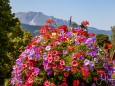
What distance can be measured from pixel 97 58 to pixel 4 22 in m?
19.1

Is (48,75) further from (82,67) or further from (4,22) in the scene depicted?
(4,22)

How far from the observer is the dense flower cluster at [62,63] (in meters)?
7.97

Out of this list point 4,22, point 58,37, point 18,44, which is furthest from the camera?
point 18,44

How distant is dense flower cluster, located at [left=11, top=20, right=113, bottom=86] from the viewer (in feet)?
26.1

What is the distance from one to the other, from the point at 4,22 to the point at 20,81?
61.1 feet

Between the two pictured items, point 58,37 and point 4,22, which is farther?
point 4,22

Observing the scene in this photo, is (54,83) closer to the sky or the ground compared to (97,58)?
closer to the ground

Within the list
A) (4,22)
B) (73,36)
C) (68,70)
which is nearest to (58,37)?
(73,36)

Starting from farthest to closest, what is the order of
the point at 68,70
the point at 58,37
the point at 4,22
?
the point at 4,22, the point at 58,37, the point at 68,70

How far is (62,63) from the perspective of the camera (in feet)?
26.2

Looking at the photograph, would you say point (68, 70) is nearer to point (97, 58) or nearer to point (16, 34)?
point (97, 58)

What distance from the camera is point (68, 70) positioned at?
26.1ft

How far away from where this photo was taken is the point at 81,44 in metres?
8.33

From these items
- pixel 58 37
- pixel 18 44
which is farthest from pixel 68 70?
pixel 18 44
